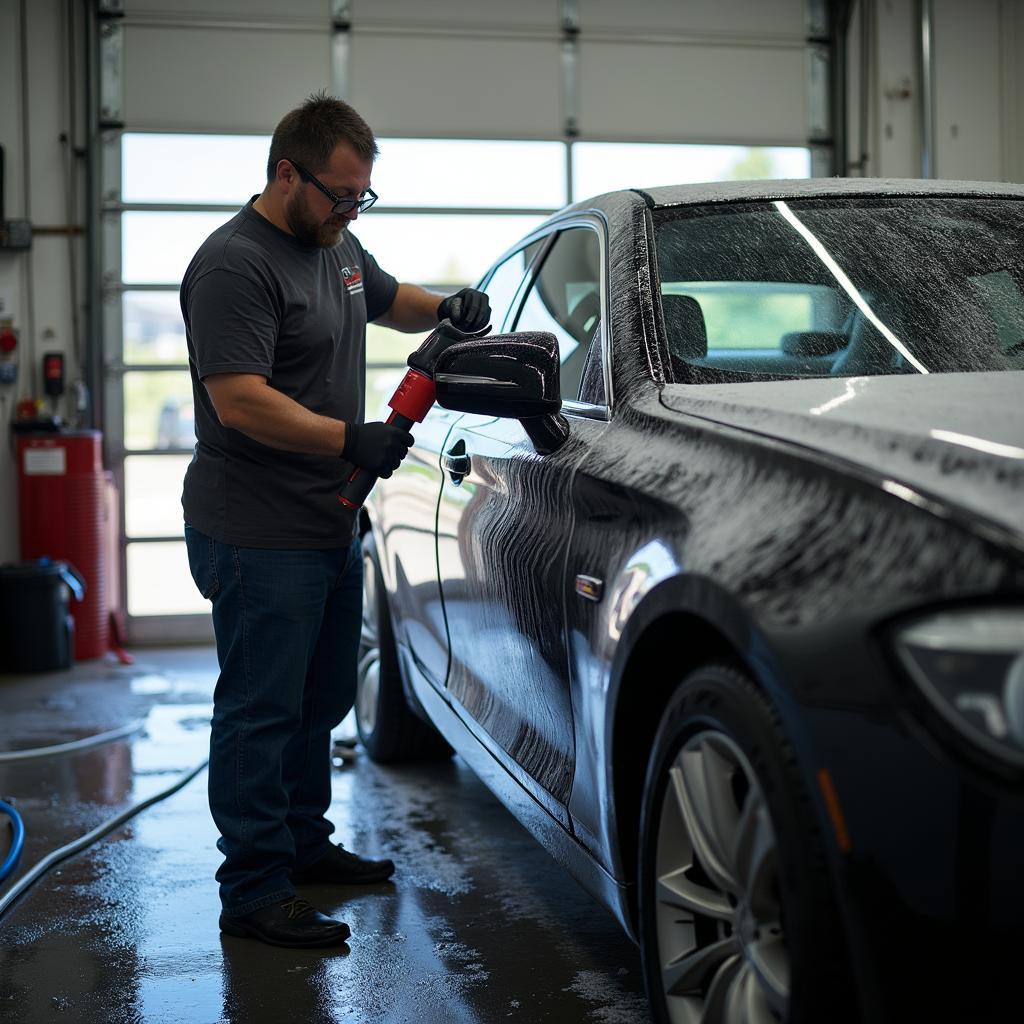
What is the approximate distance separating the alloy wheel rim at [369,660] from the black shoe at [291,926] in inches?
47.5

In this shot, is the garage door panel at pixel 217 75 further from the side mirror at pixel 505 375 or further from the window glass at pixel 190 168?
the side mirror at pixel 505 375

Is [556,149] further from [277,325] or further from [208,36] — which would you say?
[277,325]

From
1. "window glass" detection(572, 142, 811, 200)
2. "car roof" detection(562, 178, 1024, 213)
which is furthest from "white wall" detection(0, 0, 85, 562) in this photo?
"car roof" detection(562, 178, 1024, 213)

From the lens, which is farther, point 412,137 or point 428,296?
point 412,137

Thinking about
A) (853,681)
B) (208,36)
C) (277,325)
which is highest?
(208,36)

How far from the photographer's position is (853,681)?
129 cm

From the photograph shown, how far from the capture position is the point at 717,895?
5.62 feet

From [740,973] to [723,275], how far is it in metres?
1.31

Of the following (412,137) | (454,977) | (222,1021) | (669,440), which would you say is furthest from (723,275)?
(412,137)

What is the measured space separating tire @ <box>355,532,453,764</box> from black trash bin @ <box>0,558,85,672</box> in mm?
2985

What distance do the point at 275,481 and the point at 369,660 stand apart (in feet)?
5.06

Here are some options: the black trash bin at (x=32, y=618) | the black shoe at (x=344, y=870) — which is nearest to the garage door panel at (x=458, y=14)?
the black trash bin at (x=32, y=618)

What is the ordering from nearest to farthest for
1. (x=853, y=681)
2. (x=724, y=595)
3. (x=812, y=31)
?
(x=853, y=681) → (x=724, y=595) → (x=812, y=31)

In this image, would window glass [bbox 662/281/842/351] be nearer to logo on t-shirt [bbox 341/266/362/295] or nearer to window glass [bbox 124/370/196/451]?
logo on t-shirt [bbox 341/266/362/295]
